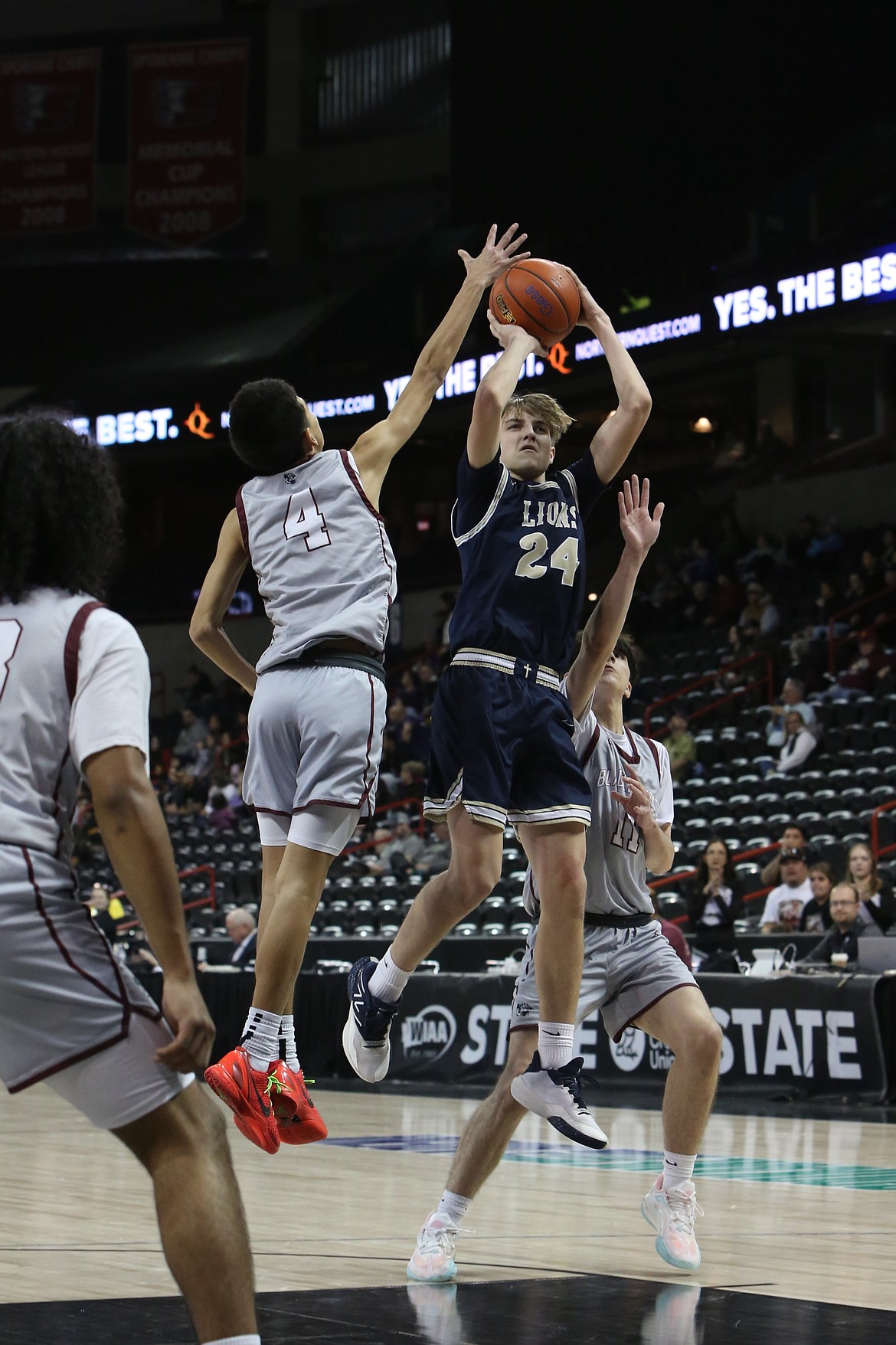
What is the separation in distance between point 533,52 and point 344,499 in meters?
23.7

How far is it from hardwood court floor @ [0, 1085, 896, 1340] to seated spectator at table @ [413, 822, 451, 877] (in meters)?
6.90

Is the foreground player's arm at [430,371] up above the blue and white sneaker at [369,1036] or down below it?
above

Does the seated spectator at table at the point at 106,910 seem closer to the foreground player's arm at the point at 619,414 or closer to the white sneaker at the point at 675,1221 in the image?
the white sneaker at the point at 675,1221

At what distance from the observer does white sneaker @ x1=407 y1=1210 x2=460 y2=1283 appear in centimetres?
500

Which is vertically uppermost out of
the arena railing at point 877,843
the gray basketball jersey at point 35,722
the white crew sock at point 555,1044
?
the gray basketball jersey at point 35,722

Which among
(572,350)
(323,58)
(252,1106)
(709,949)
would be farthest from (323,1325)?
(323,58)

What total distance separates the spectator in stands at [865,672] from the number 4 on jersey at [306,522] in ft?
44.8

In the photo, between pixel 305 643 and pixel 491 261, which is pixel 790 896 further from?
pixel 305 643

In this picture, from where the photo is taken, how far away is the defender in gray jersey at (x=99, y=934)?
2834 millimetres

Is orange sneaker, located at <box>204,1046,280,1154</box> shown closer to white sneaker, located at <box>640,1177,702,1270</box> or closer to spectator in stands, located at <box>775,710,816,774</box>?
white sneaker, located at <box>640,1177,702,1270</box>

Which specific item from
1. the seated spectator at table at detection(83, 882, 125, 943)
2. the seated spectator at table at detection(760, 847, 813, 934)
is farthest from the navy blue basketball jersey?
the seated spectator at table at detection(83, 882, 125, 943)

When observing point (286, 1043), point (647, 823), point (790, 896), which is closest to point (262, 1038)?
point (286, 1043)

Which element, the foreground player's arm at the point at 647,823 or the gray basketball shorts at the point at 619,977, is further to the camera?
the foreground player's arm at the point at 647,823

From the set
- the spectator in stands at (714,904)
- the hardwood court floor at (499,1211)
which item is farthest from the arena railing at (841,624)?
the hardwood court floor at (499,1211)
